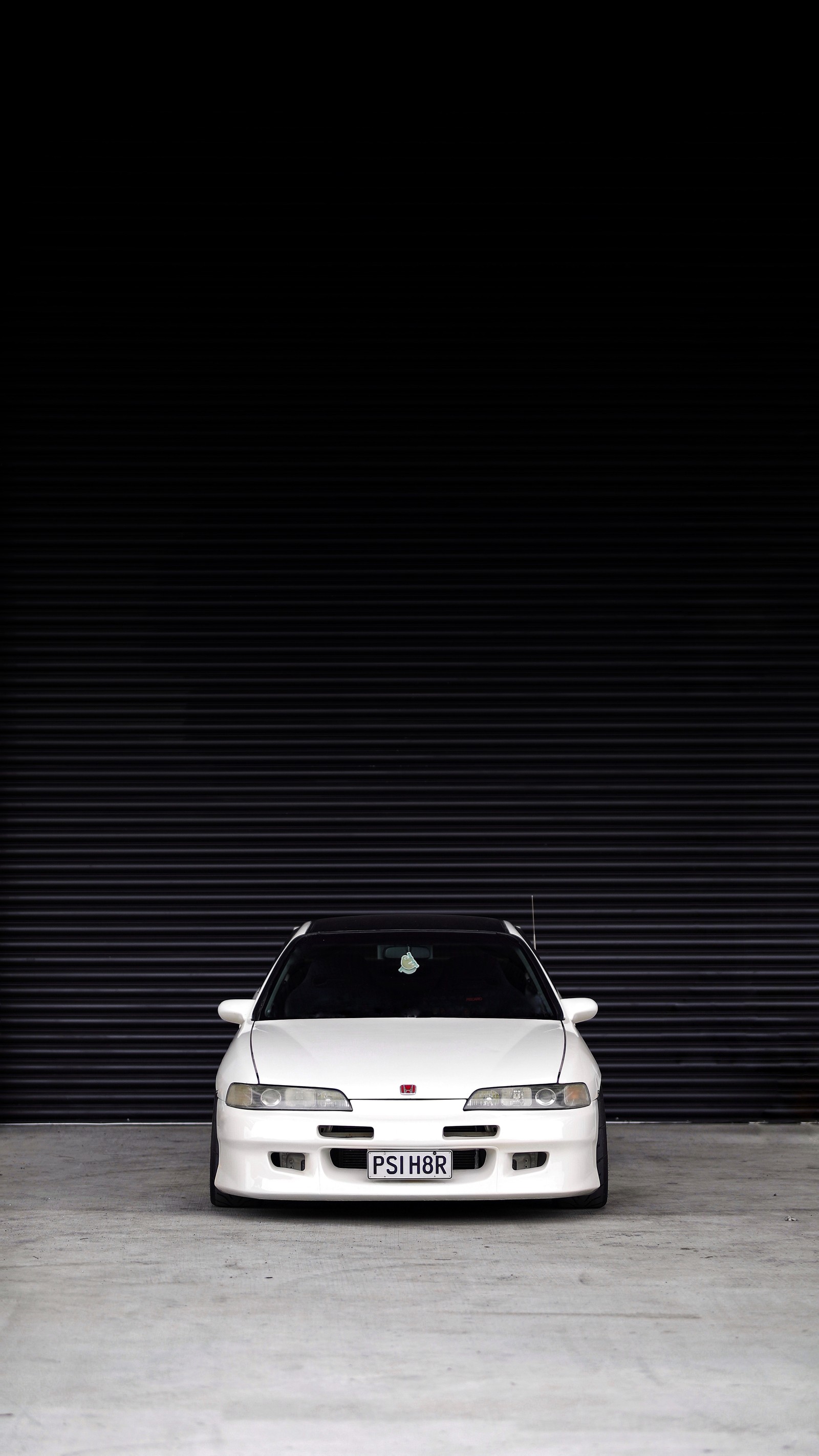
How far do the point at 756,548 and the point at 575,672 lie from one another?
4.41 feet

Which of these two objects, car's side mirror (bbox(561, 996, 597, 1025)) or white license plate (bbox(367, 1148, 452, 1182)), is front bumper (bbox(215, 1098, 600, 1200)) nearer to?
white license plate (bbox(367, 1148, 452, 1182))

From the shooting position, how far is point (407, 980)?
771 centimetres

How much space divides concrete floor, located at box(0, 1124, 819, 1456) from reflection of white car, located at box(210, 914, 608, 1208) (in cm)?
20

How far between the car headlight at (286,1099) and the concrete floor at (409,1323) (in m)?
0.48

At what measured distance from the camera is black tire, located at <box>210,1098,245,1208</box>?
677cm

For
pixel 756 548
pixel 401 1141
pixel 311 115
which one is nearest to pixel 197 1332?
pixel 401 1141

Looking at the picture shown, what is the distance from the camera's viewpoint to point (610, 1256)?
238 inches

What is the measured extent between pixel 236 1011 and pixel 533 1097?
1.51 meters

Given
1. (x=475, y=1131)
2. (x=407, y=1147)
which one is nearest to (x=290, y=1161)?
(x=407, y=1147)

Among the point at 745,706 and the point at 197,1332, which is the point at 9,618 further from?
the point at 197,1332

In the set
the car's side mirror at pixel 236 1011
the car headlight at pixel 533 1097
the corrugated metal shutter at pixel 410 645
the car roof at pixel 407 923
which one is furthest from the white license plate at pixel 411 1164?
the corrugated metal shutter at pixel 410 645

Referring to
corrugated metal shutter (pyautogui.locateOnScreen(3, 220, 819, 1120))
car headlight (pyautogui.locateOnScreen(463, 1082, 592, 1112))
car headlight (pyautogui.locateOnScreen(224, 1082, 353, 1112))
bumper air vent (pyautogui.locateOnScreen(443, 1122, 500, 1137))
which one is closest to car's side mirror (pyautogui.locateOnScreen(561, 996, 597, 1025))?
car headlight (pyautogui.locateOnScreen(463, 1082, 592, 1112))

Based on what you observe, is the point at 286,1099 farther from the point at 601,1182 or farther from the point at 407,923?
the point at 407,923

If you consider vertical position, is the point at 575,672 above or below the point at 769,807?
above
